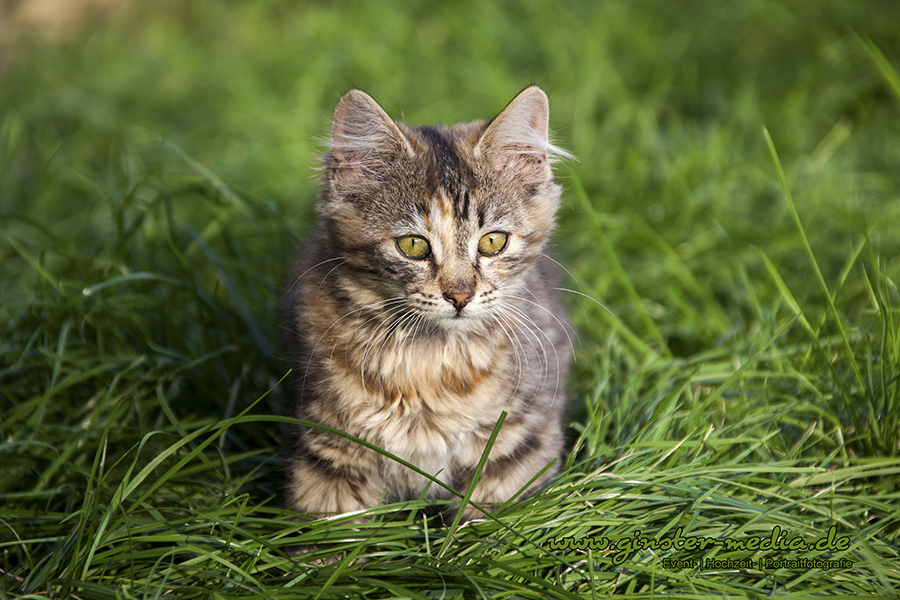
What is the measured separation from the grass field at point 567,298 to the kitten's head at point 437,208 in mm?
333

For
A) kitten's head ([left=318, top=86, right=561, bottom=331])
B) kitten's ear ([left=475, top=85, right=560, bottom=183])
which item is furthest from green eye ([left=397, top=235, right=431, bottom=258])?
kitten's ear ([left=475, top=85, right=560, bottom=183])

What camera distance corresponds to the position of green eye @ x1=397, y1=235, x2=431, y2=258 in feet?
6.66

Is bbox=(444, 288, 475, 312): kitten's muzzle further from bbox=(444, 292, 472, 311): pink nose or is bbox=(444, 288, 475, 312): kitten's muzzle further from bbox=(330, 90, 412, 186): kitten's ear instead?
bbox=(330, 90, 412, 186): kitten's ear

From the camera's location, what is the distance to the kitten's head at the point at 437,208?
200 centimetres

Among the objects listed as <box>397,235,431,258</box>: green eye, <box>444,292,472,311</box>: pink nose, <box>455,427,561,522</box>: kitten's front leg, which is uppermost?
<box>397,235,431,258</box>: green eye

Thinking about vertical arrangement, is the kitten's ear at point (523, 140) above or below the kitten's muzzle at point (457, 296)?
above

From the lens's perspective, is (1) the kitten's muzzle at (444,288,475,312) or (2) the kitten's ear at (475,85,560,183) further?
(2) the kitten's ear at (475,85,560,183)

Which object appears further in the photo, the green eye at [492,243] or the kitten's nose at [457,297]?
the green eye at [492,243]

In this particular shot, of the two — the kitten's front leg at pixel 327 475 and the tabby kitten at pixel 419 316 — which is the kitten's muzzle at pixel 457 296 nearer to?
the tabby kitten at pixel 419 316

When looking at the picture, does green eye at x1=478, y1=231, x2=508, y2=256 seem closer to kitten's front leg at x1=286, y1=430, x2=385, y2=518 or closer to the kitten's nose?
the kitten's nose

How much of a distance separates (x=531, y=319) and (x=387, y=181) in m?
0.62

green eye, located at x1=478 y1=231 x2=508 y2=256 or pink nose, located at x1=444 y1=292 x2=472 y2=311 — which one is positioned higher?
green eye, located at x1=478 y1=231 x2=508 y2=256

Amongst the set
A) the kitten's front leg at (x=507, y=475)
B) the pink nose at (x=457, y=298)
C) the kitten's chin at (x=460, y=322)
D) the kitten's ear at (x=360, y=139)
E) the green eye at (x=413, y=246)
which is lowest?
the kitten's front leg at (x=507, y=475)

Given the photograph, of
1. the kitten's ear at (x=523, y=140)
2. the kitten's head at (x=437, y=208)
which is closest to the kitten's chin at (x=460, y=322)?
the kitten's head at (x=437, y=208)
